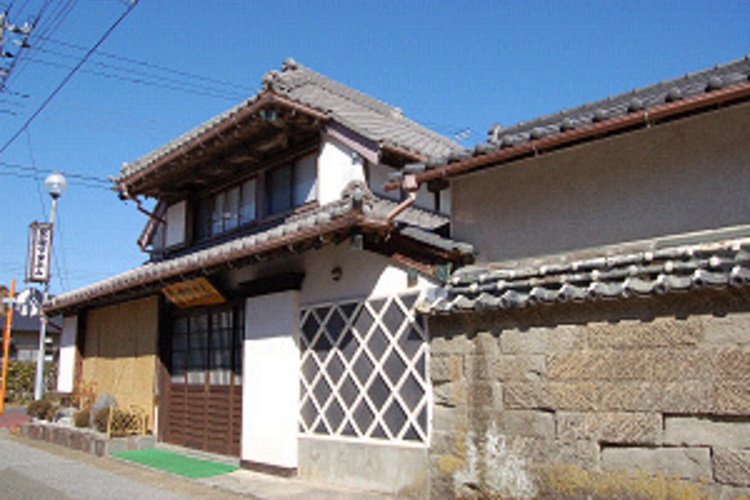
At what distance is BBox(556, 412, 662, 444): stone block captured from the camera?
6348 mm

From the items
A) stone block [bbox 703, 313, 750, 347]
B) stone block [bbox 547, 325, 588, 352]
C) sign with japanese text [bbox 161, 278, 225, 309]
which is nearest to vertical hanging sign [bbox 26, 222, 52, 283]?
sign with japanese text [bbox 161, 278, 225, 309]

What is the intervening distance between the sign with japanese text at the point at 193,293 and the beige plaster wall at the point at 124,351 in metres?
1.58

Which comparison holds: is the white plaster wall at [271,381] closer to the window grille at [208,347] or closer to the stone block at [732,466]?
the window grille at [208,347]

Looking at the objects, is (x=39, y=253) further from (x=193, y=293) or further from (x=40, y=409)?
(x=193, y=293)

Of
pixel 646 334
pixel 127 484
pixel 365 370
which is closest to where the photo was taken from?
pixel 646 334

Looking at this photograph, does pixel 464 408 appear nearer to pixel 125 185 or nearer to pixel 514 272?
pixel 514 272

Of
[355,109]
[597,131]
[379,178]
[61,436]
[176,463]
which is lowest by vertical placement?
[176,463]

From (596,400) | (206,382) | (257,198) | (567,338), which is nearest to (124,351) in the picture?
(206,382)

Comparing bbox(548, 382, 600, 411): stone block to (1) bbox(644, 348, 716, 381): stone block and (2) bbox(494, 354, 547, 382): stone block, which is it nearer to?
(2) bbox(494, 354, 547, 382): stone block

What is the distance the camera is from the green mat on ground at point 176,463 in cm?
1130

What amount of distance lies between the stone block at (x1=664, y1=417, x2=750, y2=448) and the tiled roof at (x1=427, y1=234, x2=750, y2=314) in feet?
4.07

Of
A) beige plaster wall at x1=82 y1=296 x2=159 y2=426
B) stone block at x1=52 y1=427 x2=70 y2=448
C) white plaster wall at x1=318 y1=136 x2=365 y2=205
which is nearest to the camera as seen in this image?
white plaster wall at x1=318 y1=136 x2=365 y2=205

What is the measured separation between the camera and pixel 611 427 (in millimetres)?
6602

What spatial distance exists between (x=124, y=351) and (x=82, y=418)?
186 centimetres
